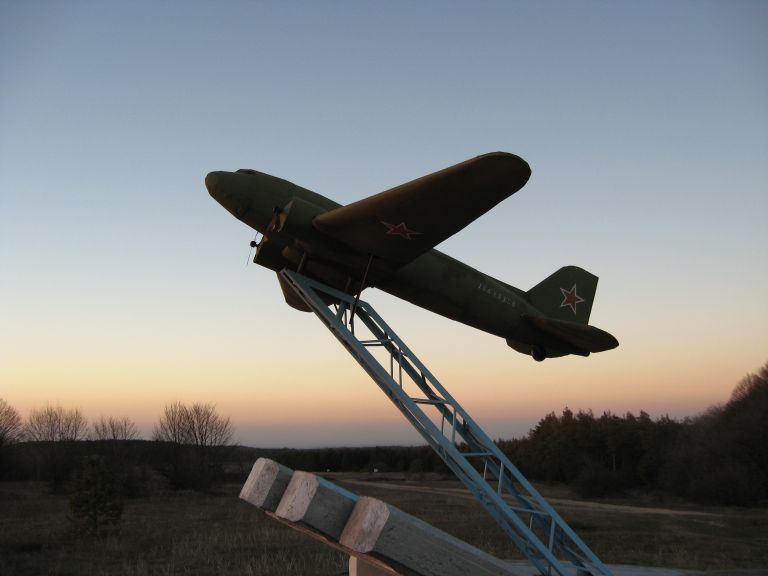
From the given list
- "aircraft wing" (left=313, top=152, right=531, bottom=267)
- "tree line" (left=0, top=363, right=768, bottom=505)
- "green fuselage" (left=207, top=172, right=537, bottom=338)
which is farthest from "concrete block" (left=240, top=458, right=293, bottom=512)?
"tree line" (left=0, top=363, right=768, bottom=505)

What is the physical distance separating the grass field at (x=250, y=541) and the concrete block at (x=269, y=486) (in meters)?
8.10

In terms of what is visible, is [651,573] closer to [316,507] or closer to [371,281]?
[371,281]

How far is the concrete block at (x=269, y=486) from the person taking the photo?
18.0 ft

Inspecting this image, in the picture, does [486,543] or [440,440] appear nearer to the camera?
[440,440]

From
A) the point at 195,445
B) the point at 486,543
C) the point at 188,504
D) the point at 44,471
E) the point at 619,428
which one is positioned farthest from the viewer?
the point at 619,428

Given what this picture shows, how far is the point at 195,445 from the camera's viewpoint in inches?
2100

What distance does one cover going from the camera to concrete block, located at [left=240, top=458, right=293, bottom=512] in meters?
5.48

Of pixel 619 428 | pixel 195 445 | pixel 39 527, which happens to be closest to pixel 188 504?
pixel 39 527

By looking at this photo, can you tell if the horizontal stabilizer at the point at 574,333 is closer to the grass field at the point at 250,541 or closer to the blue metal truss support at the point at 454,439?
the blue metal truss support at the point at 454,439

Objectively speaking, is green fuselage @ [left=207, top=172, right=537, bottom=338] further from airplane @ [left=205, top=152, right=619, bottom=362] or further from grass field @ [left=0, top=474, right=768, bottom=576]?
grass field @ [left=0, top=474, right=768, bottom=576]

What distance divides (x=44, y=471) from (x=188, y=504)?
2085 centimetres

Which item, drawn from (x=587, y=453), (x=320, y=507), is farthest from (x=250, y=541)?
(x=587, y=453)

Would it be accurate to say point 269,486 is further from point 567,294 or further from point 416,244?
point 567,294

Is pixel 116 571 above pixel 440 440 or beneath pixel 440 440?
beneath
